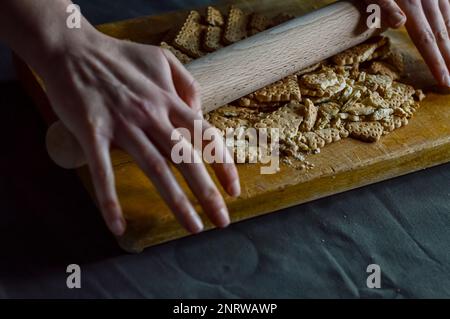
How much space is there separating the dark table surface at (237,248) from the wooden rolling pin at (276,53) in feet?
0.36

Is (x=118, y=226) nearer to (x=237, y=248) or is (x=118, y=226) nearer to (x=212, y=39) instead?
(x=237, y=248)

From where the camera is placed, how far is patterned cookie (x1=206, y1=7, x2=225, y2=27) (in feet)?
5.39

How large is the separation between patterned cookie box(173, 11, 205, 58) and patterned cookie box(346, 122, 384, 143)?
0.36m

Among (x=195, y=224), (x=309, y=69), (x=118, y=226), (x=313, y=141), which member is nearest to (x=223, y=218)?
(x=195, y=224)

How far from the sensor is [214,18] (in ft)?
5.41

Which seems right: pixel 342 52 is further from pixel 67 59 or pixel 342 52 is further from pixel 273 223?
pixel 67 59

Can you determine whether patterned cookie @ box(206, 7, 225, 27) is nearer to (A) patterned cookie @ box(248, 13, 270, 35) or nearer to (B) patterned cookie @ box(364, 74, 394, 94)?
(A) patterned cookie @ box(248, 13, 270, 35)

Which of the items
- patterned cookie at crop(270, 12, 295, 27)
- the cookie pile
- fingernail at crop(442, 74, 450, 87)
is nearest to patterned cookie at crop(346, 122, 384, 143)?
the cookie pile

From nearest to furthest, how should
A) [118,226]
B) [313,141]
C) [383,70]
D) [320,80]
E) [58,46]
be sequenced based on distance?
[118,226] < [58,46] < [313,141] < [320,80] < [383,70]

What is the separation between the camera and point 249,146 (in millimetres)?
1347

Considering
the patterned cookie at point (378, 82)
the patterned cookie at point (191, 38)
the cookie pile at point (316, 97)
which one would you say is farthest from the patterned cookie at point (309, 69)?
the patterned cookie at point (191, 38)

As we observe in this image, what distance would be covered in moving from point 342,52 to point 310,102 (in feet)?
0.74

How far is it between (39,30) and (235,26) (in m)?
0.53

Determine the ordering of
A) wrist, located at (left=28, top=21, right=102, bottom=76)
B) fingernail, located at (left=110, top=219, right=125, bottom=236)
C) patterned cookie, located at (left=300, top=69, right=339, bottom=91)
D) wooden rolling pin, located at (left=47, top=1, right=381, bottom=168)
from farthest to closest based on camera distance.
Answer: patterned cookie, located at (left=300, top=69, right=339, bottom=91) → wooden rolling pin, located at (left=47, top=1, right=381, bottom=168) → wrist, located at (left=28, top=21, right=102, bottom=76) → fingernail, located at (left=110, top=219, right=125, bottom=236)
